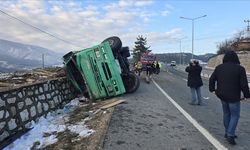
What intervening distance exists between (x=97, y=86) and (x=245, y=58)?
56628mm

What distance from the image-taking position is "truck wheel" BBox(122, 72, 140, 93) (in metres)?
16.8

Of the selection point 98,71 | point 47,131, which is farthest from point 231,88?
point 98,71

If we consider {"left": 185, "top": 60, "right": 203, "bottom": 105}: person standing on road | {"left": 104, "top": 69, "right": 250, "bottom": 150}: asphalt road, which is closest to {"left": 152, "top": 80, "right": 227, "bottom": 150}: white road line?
{"left": 104, "top": 69, "right": 250, "bottom": 150}: asphalt road

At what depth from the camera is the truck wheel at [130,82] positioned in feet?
55.2

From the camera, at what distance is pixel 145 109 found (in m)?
11.8

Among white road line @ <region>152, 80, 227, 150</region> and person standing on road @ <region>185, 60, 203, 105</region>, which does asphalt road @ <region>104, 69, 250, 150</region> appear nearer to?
white road line @ <region>152, 80, 227, 150</region>

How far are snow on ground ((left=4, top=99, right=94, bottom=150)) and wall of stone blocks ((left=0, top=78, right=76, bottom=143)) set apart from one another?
0.21 m

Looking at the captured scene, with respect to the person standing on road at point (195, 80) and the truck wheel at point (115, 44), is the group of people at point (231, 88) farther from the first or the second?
the truck wheel at point (115, 44)

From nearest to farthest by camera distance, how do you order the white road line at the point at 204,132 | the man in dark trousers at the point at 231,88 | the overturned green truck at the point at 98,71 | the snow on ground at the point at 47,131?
1. the white road line at the point at 204,132
2. the man in dark trousers at the point at 231,88
3. the snow on ground at the point at 47,131
4. the overturned green truck at the point at 98,71

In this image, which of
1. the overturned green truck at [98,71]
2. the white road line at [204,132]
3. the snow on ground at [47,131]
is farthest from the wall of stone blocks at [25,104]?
the white road line at [204,132]

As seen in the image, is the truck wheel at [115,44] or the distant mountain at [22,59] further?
the distant mountain at [22,59]

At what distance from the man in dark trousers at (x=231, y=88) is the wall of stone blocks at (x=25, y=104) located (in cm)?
476

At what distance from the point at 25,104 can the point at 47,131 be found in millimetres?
926

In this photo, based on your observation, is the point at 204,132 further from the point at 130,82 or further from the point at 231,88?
the point at 130,82
